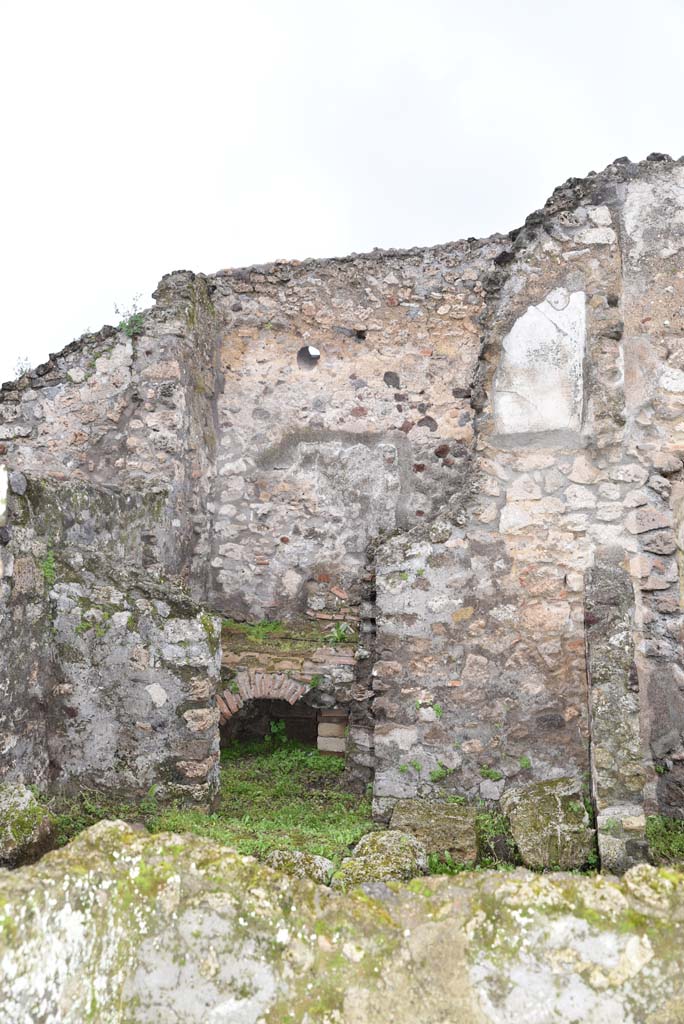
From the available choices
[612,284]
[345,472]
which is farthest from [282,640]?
[612,284]

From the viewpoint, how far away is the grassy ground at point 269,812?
421 cm

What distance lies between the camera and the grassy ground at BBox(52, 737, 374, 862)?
421 cm

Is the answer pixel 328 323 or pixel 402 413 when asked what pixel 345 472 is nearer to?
pixel 402 413

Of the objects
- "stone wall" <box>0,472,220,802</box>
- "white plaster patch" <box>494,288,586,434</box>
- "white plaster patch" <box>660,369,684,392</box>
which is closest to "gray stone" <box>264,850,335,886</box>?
"stone wall" <box>0,472,220,802</box>

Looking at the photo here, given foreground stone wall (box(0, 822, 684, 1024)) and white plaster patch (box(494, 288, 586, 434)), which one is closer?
foreground stone wall (box(0, 822, 684, 1024))

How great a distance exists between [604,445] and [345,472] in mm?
3886

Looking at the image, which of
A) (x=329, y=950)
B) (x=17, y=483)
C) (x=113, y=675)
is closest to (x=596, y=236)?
(x=17, y=483)

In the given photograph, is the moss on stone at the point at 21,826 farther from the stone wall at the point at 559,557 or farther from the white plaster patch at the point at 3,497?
the white plaster patch at the point at 3,497

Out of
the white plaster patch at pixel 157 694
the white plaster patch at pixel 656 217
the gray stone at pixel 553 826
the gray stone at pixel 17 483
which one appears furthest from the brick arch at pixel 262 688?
the white plaster patch at pixel 656 217

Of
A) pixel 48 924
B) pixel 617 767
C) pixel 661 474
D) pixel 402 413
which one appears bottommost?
pixel 617 767

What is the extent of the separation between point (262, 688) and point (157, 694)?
2.47 m

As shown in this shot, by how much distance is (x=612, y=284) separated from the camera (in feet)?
17.1

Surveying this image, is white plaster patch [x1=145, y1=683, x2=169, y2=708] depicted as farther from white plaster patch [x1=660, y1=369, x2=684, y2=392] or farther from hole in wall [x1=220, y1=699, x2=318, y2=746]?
white plaster patch [x1=660, y1=369, x2=684, y2=392]

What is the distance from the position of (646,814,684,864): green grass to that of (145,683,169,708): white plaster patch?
2813mm
